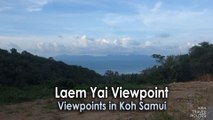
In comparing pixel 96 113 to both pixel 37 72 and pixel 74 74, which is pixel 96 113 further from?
pixel 74 74

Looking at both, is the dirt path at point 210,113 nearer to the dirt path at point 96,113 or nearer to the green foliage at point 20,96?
the dirt path at point 96,113

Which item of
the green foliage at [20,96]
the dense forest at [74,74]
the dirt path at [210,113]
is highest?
the dense forest at [74,74]

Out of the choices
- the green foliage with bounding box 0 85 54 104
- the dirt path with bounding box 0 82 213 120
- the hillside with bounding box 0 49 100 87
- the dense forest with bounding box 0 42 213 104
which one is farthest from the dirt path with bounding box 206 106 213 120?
the hillside with bounding box 0 49 100 87

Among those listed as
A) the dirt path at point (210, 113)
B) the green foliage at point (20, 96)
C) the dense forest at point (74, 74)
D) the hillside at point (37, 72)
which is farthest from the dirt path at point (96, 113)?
the hillside at point (37, 72)

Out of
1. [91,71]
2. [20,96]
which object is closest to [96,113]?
[20,96]

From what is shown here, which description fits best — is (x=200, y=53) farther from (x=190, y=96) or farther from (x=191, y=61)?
(x=190, y=96)

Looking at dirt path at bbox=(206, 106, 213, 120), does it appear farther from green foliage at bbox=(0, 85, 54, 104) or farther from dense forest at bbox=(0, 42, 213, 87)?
dense forest at bbox=(0, 42, 213, 87)
